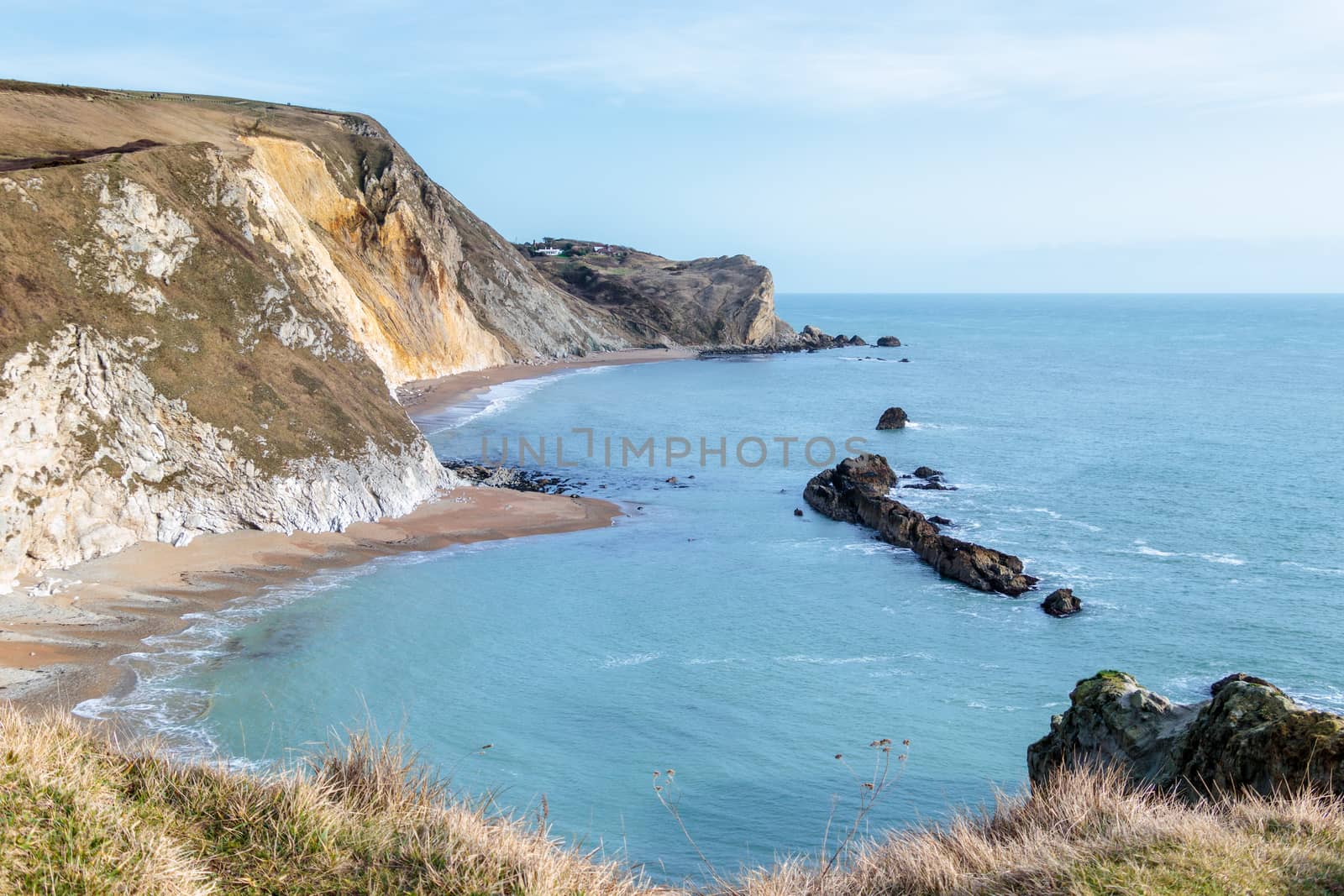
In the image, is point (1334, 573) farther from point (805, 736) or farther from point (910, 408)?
point (910, 408)

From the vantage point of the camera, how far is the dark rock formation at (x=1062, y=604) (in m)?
27.9

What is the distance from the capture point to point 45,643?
21.5 m

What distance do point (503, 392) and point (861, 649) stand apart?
2047 inches

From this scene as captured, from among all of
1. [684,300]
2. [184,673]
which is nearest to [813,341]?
[684,300]

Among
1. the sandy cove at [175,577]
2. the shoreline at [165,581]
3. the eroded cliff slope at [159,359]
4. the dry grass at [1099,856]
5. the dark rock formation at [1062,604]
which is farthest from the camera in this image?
the dark rock formation at [1062,604]

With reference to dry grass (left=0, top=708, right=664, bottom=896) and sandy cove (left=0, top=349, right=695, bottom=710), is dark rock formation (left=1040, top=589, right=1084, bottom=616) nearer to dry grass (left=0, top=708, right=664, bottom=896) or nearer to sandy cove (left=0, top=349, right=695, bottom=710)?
sandy cove (left=0, top=349, right=695, bottom=710)

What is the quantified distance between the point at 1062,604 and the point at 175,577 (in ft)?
79.5

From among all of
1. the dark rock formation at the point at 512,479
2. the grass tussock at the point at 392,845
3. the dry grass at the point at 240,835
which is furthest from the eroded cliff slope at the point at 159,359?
the grass tussock at the point at 392,845

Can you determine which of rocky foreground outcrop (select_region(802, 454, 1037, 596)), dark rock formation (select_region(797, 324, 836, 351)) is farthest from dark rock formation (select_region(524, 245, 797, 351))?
rocky foreground outcrop (select_region(802, 454, 1037, 596))

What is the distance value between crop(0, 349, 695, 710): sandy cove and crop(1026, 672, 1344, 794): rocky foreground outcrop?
17.1m

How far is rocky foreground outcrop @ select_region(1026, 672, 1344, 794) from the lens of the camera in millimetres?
10391

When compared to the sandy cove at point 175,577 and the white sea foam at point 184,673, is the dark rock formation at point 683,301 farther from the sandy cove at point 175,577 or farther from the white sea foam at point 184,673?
the white sea foam at point 184,673

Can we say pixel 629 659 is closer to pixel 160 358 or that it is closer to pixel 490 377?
pixel 160 358

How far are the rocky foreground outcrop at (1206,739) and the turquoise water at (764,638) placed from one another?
4.75 metres
